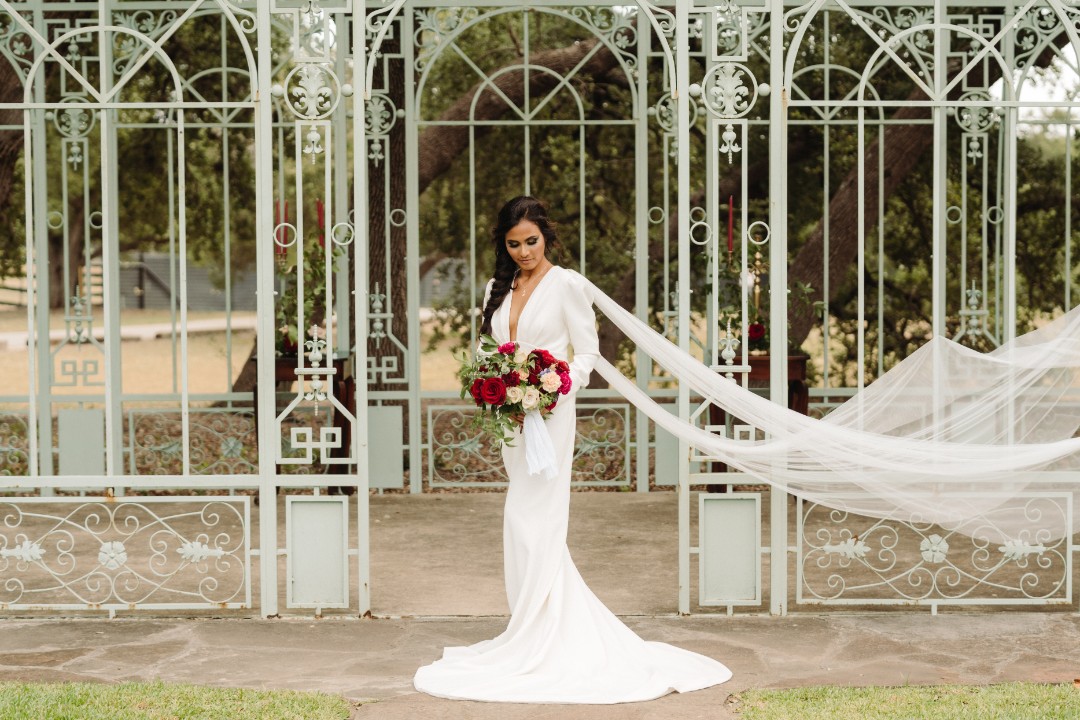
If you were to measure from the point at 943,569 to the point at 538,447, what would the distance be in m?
2.54

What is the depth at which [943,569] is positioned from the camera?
650cm

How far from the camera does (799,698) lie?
463 cm

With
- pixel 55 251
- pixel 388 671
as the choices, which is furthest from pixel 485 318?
pixel 55 251

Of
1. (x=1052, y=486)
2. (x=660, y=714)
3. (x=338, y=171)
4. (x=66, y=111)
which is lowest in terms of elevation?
(x=660, y=714)

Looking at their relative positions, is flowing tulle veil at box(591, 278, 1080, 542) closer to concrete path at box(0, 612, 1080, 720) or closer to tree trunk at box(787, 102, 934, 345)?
concrete path at box(0, 612, 1080, 720)

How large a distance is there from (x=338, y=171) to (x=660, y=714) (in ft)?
15.3

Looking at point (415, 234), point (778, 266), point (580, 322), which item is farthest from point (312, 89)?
point (415, 234)

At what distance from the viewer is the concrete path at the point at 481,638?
15.6ft

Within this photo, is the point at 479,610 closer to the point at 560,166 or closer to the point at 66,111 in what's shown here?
the point at 66,111

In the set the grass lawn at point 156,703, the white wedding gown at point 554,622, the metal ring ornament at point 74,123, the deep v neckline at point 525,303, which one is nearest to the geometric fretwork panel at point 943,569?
the white wedding gown at point 554,622

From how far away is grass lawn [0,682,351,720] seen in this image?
4.42 metres

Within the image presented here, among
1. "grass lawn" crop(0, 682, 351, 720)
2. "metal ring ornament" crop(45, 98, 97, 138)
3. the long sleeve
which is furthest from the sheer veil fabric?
"metal ring ornament" crop(45, 98, 97, 138)

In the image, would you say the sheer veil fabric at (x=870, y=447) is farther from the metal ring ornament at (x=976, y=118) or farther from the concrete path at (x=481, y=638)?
the metal ring ornament at (x=976, y=118)

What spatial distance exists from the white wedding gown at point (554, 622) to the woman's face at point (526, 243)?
10 centimetres
